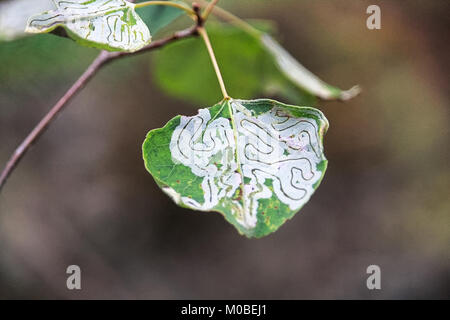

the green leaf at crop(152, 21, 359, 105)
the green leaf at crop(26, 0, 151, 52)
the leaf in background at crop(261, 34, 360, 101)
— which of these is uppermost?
the green leaf at crop(152, 21, 359, 105)

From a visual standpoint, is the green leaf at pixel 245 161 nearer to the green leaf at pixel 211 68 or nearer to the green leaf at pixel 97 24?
the green leaf at pixel 97 24

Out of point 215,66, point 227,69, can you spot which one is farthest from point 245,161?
point 227,69

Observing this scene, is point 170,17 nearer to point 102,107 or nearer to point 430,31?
point 102,107

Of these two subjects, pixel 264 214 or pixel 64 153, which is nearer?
pixel 264 214

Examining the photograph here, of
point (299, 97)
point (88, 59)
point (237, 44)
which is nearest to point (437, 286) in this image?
point (299, 97)

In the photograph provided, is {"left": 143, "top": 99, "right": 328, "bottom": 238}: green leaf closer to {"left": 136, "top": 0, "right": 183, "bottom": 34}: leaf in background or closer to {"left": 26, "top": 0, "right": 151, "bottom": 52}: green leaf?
{"left": 26, "top": 0, "right": 151, "bottom": 52}: green leaf

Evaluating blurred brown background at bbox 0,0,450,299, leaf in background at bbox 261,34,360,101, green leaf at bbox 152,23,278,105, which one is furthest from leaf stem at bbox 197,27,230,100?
blurred brown background at bbox 0,0,450,299

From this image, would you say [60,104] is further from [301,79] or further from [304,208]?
[304,208]
